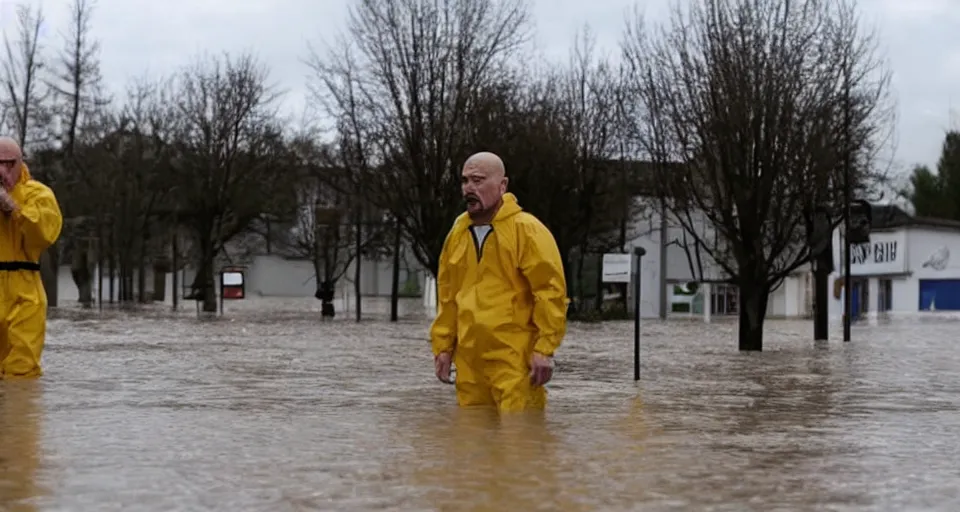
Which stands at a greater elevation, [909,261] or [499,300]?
[909,261]

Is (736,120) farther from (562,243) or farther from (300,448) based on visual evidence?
(562,243)

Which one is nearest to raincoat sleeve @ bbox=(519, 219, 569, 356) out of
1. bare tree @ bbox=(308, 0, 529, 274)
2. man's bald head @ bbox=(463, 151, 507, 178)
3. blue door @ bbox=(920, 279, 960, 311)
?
man's bald head @ bbox=(463, 151, 507, 178)

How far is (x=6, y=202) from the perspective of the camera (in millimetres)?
10266

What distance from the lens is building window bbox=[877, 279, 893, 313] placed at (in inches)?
2421

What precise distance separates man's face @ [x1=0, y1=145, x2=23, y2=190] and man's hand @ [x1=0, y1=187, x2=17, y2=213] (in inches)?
5.1

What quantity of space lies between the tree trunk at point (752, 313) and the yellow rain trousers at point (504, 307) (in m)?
15.0

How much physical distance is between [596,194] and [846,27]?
850 inches

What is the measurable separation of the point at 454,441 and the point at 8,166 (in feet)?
15.9

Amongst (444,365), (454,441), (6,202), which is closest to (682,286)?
(6,202)

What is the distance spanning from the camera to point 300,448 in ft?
22.9

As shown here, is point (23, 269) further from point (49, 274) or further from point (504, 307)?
point (49, 274)

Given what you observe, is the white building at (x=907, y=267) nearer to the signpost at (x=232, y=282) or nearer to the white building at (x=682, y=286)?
the white building at (x=682, y=286)

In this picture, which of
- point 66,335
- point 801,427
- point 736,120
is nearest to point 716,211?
point 736,120

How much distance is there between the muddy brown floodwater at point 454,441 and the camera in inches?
212
